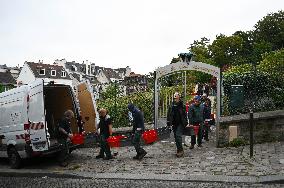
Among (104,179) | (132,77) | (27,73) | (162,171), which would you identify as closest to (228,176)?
(162,171)

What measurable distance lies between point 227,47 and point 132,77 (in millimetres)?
50336

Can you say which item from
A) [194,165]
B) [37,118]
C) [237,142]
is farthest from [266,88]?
[37,118]

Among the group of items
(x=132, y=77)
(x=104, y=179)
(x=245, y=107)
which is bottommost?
(x=104, y=179)

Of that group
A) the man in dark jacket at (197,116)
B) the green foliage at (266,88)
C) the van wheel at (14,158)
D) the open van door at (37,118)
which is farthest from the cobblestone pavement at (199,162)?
the green foliage at (266,88)

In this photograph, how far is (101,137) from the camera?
1195 cm

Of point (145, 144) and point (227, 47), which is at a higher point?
point (227, 47)

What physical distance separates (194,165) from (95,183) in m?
2.67

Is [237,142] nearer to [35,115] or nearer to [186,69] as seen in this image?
[186,69]

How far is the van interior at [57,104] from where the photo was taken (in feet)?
40.9

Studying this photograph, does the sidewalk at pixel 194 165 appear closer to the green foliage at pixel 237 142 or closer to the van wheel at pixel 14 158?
the green foliage at pixel 237 142

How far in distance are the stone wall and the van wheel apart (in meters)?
6.36

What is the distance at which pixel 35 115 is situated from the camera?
1081 centimetres

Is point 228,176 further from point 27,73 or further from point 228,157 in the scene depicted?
point 27,73

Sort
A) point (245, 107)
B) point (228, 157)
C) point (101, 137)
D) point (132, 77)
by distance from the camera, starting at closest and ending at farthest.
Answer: point (228, 157)
point (101, 137)
point (245, 107)
point (132, 77)
